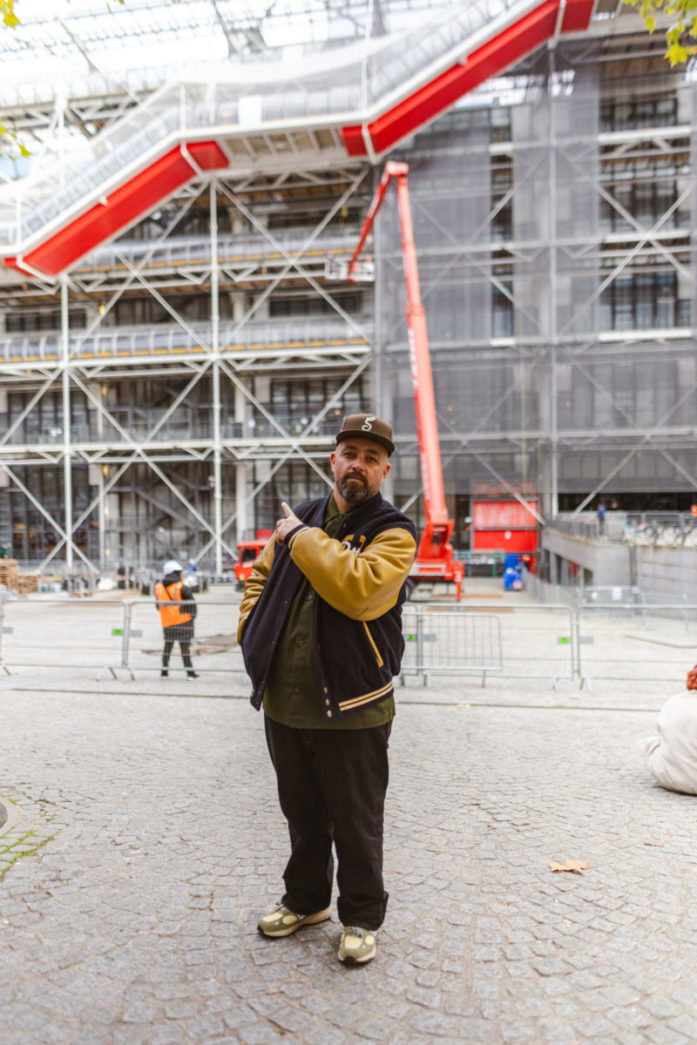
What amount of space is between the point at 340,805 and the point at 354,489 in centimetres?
121

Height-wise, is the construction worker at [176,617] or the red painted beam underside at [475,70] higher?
the red painted beam underside at [475,70]

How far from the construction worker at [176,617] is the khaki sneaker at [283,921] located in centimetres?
645

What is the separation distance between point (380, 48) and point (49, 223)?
12.7 metres

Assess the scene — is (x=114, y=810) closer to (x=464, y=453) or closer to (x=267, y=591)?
(x=267, y=591)

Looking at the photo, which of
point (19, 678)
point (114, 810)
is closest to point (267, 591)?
point (114, 810)

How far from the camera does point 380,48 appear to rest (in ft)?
79.8

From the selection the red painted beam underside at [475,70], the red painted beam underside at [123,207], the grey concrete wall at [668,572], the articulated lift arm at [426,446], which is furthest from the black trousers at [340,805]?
the red painted beam underside at [123,207]

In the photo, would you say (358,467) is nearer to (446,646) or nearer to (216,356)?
(446,646)

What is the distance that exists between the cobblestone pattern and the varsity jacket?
1.02 meters

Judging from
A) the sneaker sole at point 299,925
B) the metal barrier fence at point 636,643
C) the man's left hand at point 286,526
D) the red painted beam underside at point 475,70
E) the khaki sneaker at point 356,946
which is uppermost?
the red painted beam underside at point 475,70

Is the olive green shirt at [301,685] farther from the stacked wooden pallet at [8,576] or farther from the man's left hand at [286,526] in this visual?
the stacked wooden pallet at [8,576]

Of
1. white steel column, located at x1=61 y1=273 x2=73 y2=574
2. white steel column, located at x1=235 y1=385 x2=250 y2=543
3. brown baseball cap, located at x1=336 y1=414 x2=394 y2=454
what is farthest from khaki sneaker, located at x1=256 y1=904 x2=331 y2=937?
white steel column, located at x1=61 y1=273 x2=73 y2=574

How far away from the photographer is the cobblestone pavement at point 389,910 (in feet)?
8.29

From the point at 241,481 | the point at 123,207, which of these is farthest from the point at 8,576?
the point at 123,207
